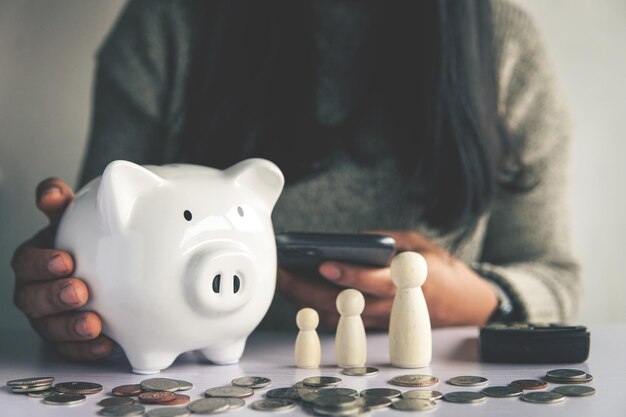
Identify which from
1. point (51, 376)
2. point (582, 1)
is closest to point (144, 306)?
point (51, 376)

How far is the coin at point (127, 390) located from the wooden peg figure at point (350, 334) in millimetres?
217

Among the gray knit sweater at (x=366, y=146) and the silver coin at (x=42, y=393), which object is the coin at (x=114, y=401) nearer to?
the silver coin at (x=42, y=393)

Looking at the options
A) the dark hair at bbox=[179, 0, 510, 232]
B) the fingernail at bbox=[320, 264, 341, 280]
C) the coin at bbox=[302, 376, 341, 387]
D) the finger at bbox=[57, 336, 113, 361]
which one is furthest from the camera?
the dark hair at bbox=[179, 0, 510, 232]

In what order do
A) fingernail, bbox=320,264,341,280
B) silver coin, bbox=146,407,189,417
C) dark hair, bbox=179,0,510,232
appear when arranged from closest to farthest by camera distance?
silver coin, bbox=146,407,189,417 → fingernail, bbox=320,264,341,280 → dark hair, bbox=179,0,510,232

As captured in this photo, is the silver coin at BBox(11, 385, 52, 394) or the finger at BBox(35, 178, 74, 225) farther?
the finger at BBox(35, 178, 74, 225)

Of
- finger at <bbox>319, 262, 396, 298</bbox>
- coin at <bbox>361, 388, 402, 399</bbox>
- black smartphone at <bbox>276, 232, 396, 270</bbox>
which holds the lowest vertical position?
coin at <bbox>361, 388, 402, 399</bbox>

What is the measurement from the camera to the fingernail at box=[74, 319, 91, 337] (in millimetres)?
708

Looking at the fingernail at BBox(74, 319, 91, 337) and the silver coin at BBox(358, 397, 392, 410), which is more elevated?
the fingernail at BBox(74, 319, 91, 337)

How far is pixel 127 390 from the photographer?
0.63m

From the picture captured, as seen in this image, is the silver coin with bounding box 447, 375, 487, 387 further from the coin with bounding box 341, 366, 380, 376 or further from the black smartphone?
the black smartphone

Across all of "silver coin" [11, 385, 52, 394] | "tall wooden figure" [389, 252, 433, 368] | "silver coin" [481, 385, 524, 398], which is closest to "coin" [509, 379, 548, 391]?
"silver coin" [481, 385, 524, 398]

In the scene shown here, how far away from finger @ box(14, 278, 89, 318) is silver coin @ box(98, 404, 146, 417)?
158mm

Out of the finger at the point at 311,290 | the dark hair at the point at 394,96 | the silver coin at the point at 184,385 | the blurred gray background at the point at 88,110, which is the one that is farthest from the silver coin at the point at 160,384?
the blurred gray background at the point at 88,110

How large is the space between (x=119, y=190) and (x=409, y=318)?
0.32m
